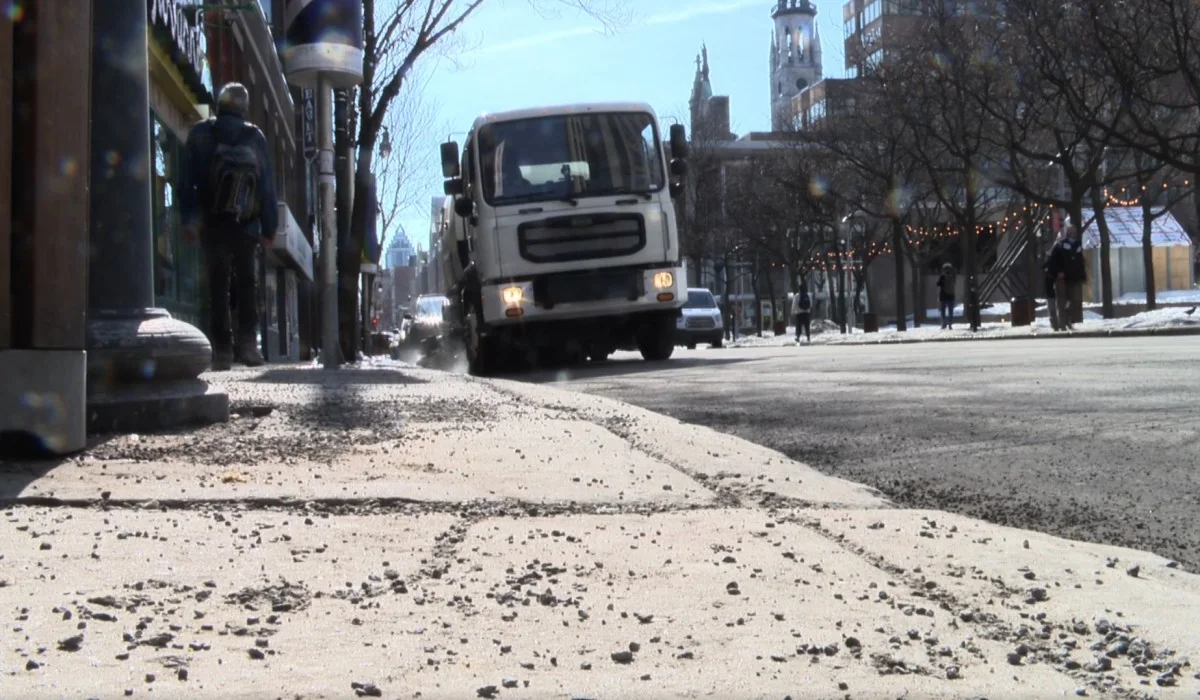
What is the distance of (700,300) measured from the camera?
132 feet

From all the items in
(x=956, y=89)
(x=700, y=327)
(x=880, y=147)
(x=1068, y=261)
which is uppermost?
(x=880, y=147)

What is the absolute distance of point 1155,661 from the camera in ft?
8.84

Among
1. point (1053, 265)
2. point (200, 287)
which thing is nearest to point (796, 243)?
point (1053, 265)

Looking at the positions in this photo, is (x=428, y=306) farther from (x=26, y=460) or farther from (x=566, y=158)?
(x=26, y=460)

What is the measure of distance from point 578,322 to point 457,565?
14.4 meters

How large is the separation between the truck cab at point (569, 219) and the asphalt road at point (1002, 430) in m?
3.76

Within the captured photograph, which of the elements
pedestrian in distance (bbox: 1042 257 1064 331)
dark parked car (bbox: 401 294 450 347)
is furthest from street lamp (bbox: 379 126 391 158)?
pedestrian in distance (bbox: 1042 257 1064 331)

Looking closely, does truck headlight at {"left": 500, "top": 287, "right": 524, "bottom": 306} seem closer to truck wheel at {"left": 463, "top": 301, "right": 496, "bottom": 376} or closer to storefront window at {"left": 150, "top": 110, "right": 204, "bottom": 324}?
truck wheel at {"left": 463, "top": 301, "right": 496, "bottom": 376}

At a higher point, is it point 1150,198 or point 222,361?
point 1150,198

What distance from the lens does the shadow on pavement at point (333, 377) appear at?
905 centimetres

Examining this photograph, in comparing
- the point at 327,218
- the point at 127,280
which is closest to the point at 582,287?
the point at 327,218

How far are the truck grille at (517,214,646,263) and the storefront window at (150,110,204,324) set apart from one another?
3.79 meters

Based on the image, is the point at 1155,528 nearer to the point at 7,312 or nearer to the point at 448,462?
the point at 448,462

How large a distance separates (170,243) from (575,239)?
17.6 ft
